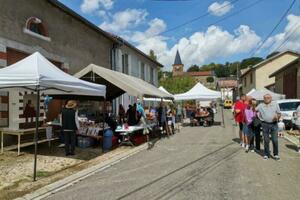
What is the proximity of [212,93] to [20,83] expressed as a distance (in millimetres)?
18287

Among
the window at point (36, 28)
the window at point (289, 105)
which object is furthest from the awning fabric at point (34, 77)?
the window at point (289, 105)

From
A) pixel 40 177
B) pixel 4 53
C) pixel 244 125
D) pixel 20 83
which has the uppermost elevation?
pixel 4 53

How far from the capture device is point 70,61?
17344 mm

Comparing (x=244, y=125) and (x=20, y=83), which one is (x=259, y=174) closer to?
(x=244, y=125)

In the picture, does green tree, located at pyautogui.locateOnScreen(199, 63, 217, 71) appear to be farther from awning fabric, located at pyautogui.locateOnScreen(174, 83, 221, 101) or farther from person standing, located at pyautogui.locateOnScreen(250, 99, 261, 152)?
person standing, located at pyautogui.locateOnScreen(250, 99, 261, 152)

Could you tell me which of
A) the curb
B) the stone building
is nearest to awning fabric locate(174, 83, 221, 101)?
the stone building

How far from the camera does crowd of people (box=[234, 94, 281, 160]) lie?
399 inches

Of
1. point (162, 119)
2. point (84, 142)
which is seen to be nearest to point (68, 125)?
point (84, 142)

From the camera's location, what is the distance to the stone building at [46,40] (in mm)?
12562

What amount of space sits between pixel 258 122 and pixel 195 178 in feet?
14.9

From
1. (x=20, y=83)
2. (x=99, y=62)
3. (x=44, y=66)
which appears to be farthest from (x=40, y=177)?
(x=99, y=62)

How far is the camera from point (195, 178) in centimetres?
771

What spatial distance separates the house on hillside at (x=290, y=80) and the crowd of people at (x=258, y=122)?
16477mm

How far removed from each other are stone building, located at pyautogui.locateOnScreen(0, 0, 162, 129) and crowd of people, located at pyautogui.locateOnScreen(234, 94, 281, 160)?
7.93 metres
